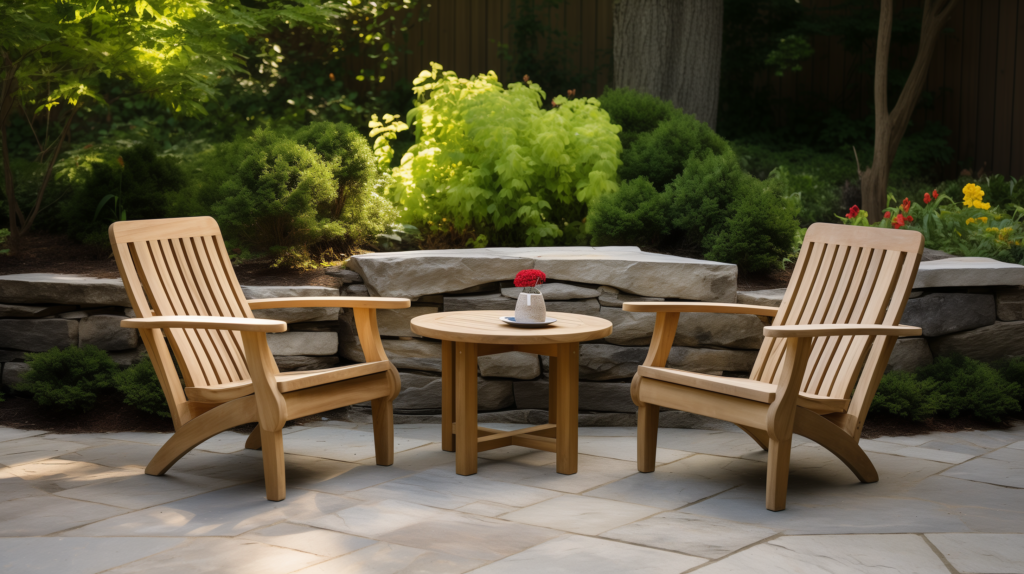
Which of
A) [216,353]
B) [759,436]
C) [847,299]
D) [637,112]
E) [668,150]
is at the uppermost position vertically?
[637,112]

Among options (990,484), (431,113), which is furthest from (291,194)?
(990,484)

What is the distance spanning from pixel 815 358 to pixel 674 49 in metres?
3.94

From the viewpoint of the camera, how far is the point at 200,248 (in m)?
3.54

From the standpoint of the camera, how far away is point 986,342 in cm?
421

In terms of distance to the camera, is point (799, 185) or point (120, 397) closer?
point (120, 397)

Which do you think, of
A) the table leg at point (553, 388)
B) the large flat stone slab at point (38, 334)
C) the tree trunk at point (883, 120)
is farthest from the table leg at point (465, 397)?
the tree trunk at point (883, 120)

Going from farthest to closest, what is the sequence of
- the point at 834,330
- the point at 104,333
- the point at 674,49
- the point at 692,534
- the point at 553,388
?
the point at 674,49 < the point at 104,333 < the point at 553,388 < the point at 834,330 < the point at 692,534

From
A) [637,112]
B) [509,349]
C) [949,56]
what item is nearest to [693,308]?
[509,349]

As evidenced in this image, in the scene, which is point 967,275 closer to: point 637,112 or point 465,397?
point 637,112

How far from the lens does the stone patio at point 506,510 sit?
7.91 ft

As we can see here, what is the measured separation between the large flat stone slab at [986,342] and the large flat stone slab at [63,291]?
405 centimetres

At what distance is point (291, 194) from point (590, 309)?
64.0 inches

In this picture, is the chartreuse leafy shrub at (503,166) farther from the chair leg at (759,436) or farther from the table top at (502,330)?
the chair leg at (759,436)

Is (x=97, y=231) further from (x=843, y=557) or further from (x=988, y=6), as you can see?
(x=988, y=6)
